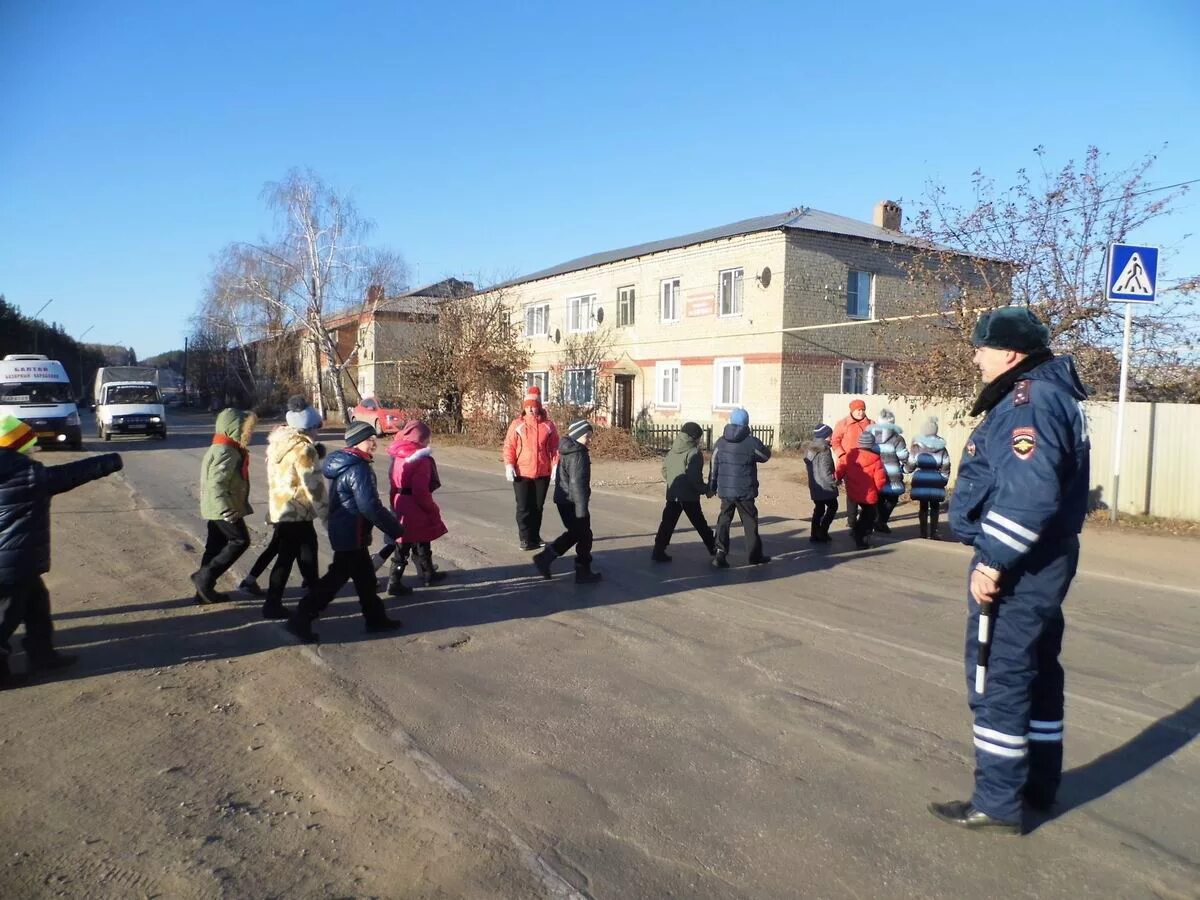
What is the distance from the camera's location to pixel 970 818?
11.5 ft

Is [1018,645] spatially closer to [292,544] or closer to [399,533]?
[399,533]

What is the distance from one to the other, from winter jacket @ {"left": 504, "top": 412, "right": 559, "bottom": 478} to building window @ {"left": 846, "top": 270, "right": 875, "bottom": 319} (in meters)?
18.5

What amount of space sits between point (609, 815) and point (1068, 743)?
8.52 feet

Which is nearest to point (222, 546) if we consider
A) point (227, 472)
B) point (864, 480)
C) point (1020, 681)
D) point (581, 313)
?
point (227, 472)

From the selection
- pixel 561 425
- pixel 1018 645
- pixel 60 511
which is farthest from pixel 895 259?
pixel 1018 645

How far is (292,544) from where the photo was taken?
660cm

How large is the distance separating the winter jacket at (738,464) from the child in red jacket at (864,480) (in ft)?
5.68

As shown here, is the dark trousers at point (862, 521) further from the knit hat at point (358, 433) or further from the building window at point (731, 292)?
the building window at point (731, 292)

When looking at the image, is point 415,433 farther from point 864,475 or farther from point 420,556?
point 864,475

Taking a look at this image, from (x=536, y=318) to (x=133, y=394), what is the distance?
15.5 metres

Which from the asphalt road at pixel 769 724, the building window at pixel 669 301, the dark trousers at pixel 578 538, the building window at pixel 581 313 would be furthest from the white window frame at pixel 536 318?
the dark trousers at pixel 578 538

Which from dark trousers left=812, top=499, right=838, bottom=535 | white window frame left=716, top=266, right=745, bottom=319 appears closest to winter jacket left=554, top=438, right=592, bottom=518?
dark trousers left=812, top=499, right=838, bottom=535

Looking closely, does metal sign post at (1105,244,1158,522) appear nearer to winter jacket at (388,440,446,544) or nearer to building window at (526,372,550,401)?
winter jacket at (388,440,446,544)

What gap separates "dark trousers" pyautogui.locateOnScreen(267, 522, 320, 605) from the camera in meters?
6.54
